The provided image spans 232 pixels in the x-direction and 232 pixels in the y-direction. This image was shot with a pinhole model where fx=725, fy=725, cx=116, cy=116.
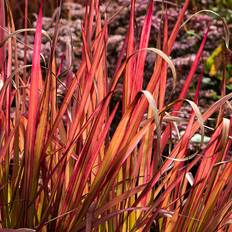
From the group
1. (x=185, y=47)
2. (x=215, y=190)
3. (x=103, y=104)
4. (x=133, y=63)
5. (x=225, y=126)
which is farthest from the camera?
(x=185, y=47)

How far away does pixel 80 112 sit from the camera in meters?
1.67

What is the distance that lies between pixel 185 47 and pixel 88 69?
7.08 feet

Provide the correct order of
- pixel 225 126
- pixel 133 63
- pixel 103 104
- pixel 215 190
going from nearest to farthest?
pixel 225 126 → pixel 103 104 → pixel 215 190 → pixel 133 63

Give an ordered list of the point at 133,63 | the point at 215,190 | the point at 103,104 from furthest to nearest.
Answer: the point at 133,63, the point at 215,190, the point at 103,104

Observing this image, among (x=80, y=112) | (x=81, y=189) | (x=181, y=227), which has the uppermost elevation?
(x=80, y=112)

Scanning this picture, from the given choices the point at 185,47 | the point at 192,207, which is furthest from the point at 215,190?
the point at 185,47

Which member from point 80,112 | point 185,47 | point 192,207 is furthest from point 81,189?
point 185,47

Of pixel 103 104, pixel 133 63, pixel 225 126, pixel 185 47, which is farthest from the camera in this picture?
pixel 185 47

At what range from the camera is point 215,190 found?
1717 millimetres

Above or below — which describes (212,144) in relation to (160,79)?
below

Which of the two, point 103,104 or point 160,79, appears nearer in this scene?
point 103,104

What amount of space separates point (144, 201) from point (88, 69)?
13.8 inches

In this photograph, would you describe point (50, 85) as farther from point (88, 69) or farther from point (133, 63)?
point (133, 63)

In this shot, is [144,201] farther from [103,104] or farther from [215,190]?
[103,104]
